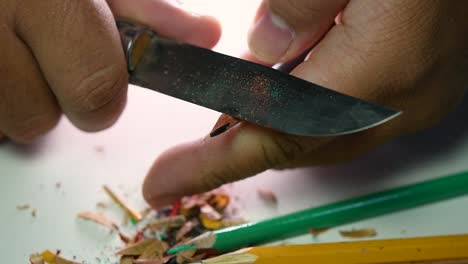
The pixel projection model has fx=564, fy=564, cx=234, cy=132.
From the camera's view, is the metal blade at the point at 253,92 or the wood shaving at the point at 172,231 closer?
the metal blade at the point at 253,92

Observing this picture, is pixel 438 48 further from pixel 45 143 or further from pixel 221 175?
pixel 45 143

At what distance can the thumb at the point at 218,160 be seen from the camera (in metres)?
0.78

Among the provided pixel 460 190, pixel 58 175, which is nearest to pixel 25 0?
pixel 58 175

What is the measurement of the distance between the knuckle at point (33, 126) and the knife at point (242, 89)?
0.17m

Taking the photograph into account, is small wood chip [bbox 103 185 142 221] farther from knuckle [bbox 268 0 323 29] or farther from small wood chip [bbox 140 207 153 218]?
knuckle [bbox 268 0 323 29]

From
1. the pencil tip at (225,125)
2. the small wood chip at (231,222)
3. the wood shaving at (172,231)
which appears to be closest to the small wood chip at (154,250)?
the wood shaving at (172,231)

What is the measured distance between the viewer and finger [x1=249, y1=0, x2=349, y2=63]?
77cm

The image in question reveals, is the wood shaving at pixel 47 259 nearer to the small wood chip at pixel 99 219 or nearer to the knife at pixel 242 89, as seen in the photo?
the small wood chip at pixel 99 219

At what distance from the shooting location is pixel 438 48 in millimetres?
814

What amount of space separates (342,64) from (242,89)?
0.14 m

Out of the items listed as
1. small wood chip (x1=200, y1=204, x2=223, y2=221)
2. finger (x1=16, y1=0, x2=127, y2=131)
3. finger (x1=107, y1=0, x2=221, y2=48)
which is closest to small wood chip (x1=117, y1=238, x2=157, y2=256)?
small wood chip (x1=200, y1=204, x2=223, y2=221)

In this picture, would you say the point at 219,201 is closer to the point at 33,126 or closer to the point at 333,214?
the point at 333,214

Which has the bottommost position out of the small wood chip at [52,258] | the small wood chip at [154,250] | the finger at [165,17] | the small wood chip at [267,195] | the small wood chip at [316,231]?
the small wood chip at [52,258]

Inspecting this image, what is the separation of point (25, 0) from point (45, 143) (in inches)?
13.1
